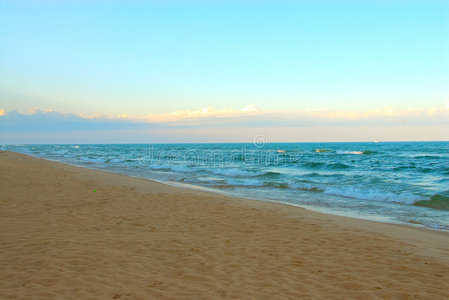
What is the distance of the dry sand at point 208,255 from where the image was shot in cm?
377

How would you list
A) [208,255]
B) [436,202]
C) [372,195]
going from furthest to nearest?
[372,195], [436,202], [208,255]

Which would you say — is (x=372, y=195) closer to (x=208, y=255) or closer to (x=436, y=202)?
(x=436, y=202)

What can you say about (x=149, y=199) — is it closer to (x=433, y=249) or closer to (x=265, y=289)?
(x=265, y=289)

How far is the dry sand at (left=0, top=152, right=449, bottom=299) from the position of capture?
377cm

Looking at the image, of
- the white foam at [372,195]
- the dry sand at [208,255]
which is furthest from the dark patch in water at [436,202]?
the dry sand at [208,255]

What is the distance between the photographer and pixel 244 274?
14.0 feet

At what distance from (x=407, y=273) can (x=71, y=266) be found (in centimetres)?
493

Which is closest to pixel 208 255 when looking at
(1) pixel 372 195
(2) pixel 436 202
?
(1) pixel 372 195

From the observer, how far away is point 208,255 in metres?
5.02

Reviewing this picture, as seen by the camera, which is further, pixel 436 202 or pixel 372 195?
pixel 372 195

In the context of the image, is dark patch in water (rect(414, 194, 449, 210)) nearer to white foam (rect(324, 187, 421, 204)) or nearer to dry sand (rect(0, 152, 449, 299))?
white foam (rect(324, 187, 421, 204))

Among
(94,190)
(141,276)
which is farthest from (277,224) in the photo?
(94,190)

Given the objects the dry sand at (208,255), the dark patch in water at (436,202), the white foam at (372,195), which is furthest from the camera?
A: the white foam at (372,195)

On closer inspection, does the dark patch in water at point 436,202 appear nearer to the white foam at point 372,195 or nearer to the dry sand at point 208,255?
the white foam at point 372,195
